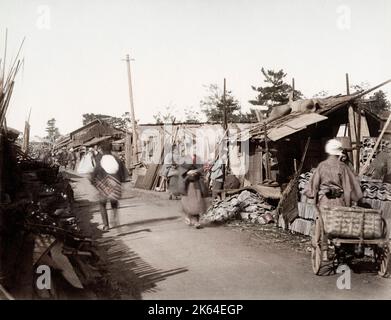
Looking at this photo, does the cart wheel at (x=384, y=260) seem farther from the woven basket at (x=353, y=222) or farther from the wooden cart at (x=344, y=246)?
the woven basket at (x=353, y=222)

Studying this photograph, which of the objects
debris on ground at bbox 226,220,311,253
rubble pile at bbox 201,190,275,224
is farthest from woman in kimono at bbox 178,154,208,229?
debris on ground at bbox 226,220,311,253

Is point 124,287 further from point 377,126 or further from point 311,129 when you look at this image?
point 377,126

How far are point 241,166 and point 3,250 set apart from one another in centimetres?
1058

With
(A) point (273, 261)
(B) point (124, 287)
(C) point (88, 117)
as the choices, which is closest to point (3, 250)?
(B) point (124, 287)

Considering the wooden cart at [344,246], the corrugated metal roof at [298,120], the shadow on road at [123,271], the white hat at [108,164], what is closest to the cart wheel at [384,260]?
the wooden cart at [344,246]

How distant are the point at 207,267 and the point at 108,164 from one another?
362 cm

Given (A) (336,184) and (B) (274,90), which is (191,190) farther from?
(B) (274,90)

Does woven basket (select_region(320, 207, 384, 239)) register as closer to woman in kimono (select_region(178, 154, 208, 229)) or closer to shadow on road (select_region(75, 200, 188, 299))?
shadow on road (select_region(75, 200, 188, 299))

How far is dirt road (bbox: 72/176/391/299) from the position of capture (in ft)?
16.5

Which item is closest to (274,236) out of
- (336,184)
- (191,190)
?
(191,190)

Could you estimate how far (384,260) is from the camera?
5.60 m

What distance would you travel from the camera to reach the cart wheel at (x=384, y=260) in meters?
5.50
